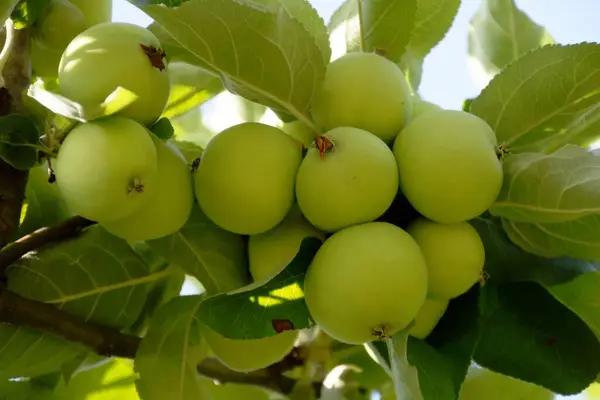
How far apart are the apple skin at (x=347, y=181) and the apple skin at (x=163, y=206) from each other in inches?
2.7

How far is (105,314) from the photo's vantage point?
56 cm

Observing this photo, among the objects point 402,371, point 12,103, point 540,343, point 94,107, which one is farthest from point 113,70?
point 540,343

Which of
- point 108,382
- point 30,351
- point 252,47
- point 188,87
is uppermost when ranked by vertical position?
point 252,47

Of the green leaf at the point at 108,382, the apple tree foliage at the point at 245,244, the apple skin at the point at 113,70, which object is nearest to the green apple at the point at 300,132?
the apple tree foliage at the point at 245,244

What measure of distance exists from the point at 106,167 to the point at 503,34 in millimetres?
466

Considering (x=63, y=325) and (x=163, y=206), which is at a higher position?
(x=163, y=206)

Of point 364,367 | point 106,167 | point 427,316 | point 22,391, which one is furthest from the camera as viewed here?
point 364,367

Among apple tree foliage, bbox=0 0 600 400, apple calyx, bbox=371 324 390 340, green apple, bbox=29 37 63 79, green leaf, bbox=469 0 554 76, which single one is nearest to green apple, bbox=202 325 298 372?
apple tree foliage, bbox=0 0 600 400

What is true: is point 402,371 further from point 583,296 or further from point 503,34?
point 503,34

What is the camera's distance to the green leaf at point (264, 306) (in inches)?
18.0

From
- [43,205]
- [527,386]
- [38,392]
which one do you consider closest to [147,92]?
[43,205]

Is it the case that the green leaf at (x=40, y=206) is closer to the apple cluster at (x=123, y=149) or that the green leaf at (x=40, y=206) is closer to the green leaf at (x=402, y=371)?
the apple cluster at (x=123, y=149)

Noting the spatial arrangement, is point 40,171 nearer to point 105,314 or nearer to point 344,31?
point 105,314

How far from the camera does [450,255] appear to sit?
1.51 ft
